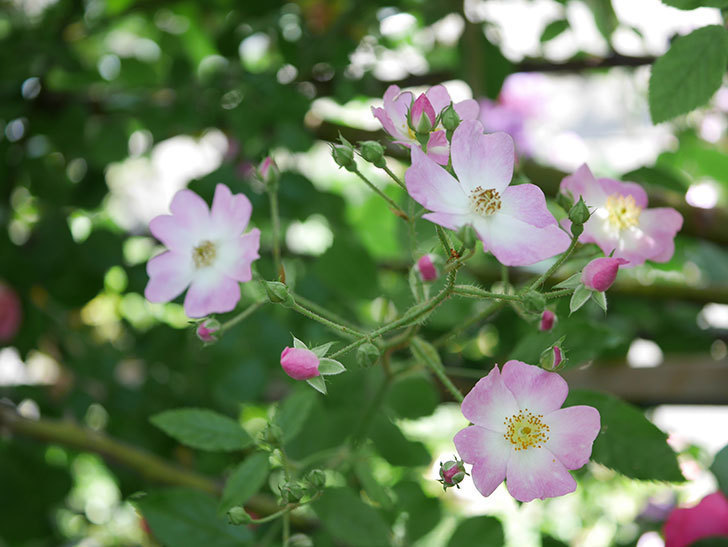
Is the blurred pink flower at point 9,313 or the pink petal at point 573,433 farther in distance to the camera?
the blurred pink flower at point 9,313

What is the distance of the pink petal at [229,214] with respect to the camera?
434mm

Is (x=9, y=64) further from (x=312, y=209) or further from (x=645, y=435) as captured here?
(x=645, y=435)

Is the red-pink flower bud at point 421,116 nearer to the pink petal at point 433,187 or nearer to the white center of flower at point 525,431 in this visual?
the pink petal at point 433,187

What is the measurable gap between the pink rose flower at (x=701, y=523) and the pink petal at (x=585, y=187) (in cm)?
22

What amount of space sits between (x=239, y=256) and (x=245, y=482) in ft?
0.43

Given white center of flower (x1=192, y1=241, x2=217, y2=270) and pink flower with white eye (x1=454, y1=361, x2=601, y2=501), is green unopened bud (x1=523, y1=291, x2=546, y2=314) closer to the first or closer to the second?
pink flower with white eye (x1=454, y1=361, x2=601, y2=501)

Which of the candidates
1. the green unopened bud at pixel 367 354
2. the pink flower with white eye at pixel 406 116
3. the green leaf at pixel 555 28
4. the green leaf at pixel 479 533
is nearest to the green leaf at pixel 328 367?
the green unopened bud at pixel 367 354

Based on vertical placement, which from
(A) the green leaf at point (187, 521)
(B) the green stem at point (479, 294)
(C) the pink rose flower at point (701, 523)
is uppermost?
(B) the green stem at point (479, 294)

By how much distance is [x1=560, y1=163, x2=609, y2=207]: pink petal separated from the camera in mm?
415

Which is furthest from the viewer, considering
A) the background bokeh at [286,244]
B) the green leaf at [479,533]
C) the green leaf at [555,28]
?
the green leaf at [555,28]

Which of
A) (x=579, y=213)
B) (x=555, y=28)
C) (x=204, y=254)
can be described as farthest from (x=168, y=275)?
(x=555, y=28)

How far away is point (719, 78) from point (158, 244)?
2.32 ft

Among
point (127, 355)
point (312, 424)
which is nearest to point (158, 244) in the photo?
point (127, 355)

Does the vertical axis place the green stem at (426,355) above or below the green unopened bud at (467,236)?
below
